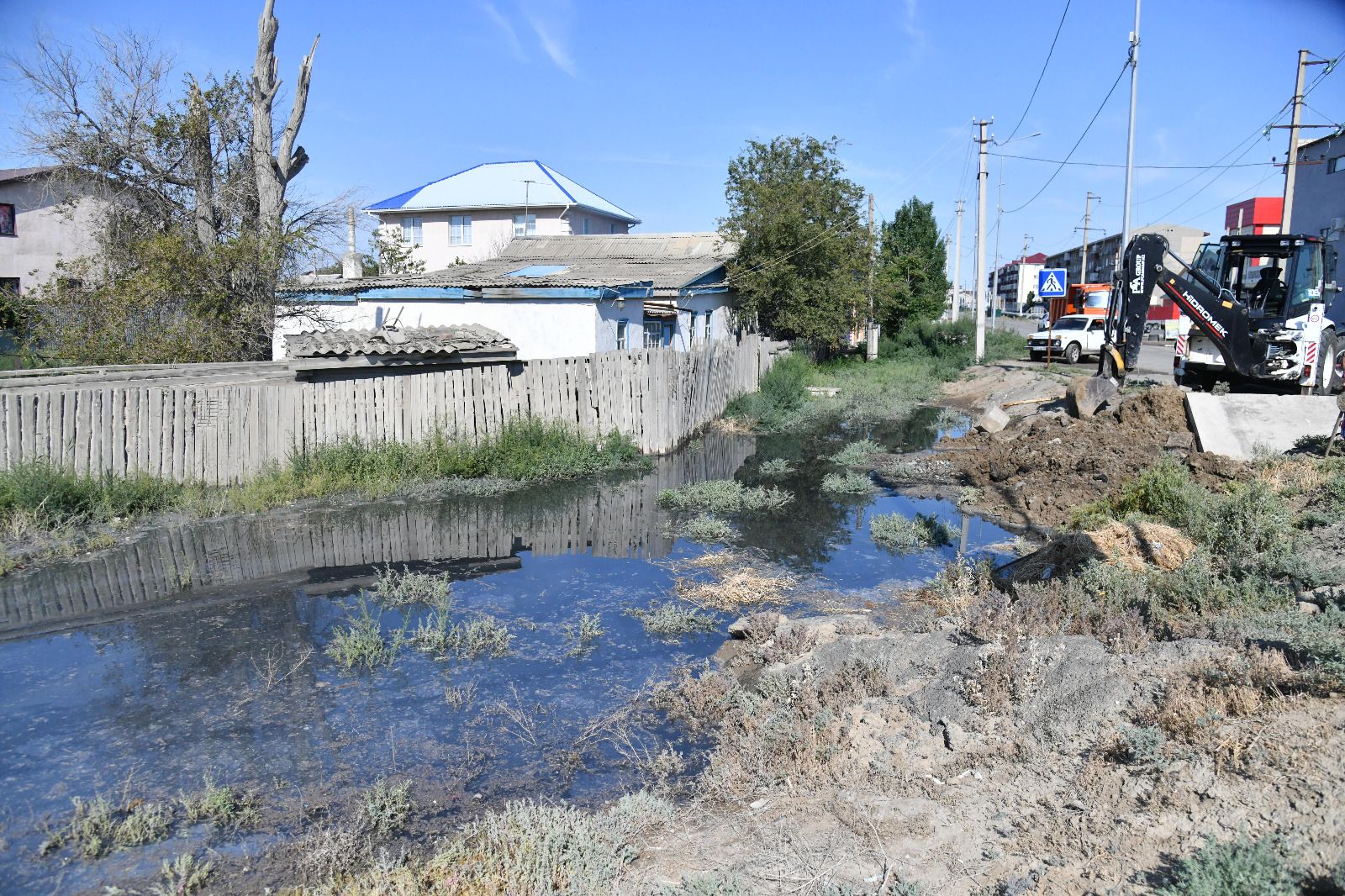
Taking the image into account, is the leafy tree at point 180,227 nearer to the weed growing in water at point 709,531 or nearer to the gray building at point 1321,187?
the weed growing in water at point 709,531

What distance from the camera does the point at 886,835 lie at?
4.16 meters

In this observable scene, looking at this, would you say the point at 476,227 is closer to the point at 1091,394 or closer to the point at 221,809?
the point at 1091,394

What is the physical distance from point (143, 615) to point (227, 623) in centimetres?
81

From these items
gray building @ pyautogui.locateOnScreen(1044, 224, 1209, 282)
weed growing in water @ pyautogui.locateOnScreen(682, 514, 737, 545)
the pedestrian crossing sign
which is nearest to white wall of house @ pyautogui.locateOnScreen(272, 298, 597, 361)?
weed growing in water @ pyautogui.locateOnScreen(682, 514, 737, 545)

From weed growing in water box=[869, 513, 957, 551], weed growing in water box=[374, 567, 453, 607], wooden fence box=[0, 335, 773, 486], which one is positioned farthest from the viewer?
wooden fence box=[0, 335, 773, 486]

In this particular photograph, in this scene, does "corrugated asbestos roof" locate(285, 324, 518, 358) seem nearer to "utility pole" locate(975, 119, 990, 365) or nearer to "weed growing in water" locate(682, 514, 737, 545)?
"weed growing in water" locate(682, 514, 737, 545)

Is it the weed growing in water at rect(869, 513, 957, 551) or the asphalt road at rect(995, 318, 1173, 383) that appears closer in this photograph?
the weed growing in water at rect(869, 513, 957, 551)

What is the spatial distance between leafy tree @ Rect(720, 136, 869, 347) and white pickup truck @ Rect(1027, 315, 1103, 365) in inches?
262

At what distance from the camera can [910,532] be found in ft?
33.2

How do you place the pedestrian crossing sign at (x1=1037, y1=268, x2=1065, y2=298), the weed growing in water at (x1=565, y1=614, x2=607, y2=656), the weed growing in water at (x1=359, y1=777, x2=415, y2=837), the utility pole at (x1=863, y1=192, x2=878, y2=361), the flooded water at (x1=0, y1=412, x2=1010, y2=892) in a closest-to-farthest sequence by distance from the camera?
the weed growing in water at (x1=359, y1=777, x2=415, y2=837) < the flooded water at (x1=0, y1=412, x2=1010, y2=892) < the weed growing in water at (x1=565, y1=614, x2=607, y2=656) < the pedestrian crossing sign at (x1=1037, y1=268, x2=1065, y2=298) < the utility pole at (x1=863, y1=192, x2=878, y2=361)

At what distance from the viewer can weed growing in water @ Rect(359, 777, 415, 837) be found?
444 centimetres

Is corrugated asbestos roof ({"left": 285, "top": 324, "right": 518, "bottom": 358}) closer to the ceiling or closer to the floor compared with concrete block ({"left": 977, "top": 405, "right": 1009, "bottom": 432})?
closer to the ceiling

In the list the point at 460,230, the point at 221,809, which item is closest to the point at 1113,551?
the point at 221,809

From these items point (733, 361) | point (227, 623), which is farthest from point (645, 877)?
point (733, 361)
